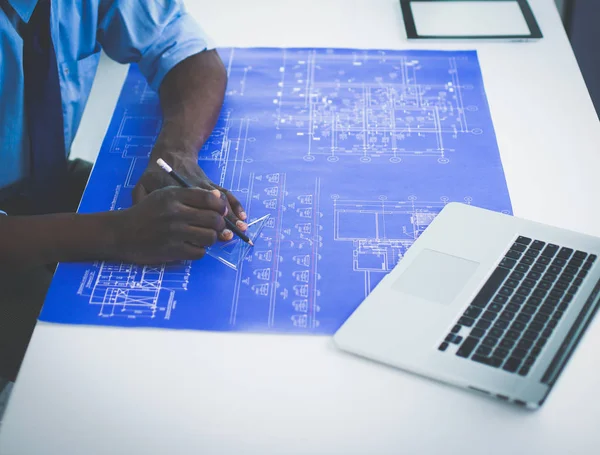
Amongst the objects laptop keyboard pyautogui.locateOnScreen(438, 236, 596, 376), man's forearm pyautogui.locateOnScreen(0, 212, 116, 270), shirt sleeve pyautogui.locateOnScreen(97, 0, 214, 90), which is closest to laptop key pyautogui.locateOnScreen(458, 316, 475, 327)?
laptop keyboard pyautogui.locateOnScreen(438, 236, 596, 376)

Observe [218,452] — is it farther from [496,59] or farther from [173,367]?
[496,59]

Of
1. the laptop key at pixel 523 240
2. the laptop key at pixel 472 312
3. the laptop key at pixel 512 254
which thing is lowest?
the laptop key at pixel 523 240

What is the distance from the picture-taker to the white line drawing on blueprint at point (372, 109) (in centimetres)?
117

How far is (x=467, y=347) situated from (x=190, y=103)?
27.6 inches

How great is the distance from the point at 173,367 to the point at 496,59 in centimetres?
98

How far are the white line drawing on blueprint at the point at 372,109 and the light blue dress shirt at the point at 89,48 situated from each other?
8.9 inches

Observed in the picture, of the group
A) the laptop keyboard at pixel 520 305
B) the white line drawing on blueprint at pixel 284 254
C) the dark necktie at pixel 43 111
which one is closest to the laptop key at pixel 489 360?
the laptop keyboard at pixel 520 305

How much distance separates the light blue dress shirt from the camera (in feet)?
3.79

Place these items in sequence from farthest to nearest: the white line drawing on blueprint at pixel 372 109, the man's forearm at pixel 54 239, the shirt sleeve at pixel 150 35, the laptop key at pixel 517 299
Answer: the shirt sleeve at pixel 150 35 → the white line drawing on blueprint at pixel 372 109 → the man's forearm at pixel 54 239 → the laptop key at pixel 517 299

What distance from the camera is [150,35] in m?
1.29

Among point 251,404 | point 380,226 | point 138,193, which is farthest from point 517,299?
point 138,193

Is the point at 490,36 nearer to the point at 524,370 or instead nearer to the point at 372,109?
the point at 372,109

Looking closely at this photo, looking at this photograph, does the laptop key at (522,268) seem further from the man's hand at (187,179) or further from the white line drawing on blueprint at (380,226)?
the man's hand at (187,179)

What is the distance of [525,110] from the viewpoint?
1.27m
